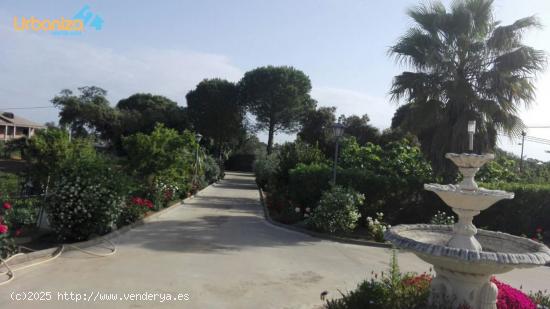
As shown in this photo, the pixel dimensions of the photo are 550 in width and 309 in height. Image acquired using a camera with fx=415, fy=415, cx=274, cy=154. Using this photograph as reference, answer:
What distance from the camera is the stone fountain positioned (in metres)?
4.12

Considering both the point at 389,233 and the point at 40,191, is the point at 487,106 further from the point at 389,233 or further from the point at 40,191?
the point at 40,191

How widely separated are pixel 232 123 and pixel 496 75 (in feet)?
112

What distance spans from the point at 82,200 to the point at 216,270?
315 cm

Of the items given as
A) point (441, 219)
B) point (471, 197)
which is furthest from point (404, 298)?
point (441, 219)

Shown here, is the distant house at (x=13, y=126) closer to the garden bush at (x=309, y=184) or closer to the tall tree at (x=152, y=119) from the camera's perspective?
the tall tree at (x=152, y=119)

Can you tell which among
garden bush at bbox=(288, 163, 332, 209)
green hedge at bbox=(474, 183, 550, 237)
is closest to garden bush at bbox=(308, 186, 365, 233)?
garden bush at bbox=(288, 163, 332, 209)

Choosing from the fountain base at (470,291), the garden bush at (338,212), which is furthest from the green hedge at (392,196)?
the fountain base at (470,291)

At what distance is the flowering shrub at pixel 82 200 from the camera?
26.6 feet

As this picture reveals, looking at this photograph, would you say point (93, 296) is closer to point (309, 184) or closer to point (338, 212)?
point (338, 212)

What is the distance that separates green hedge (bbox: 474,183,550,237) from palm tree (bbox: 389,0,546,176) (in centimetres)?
157

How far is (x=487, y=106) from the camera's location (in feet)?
39.4

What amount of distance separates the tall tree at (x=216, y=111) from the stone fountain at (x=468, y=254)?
39.8 m

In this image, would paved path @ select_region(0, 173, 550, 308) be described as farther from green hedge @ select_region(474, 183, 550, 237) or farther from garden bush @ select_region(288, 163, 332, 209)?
green hedge @ select_region(474, 183, 550, 237)

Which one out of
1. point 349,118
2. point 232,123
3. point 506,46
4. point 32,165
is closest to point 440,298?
point 506,46
